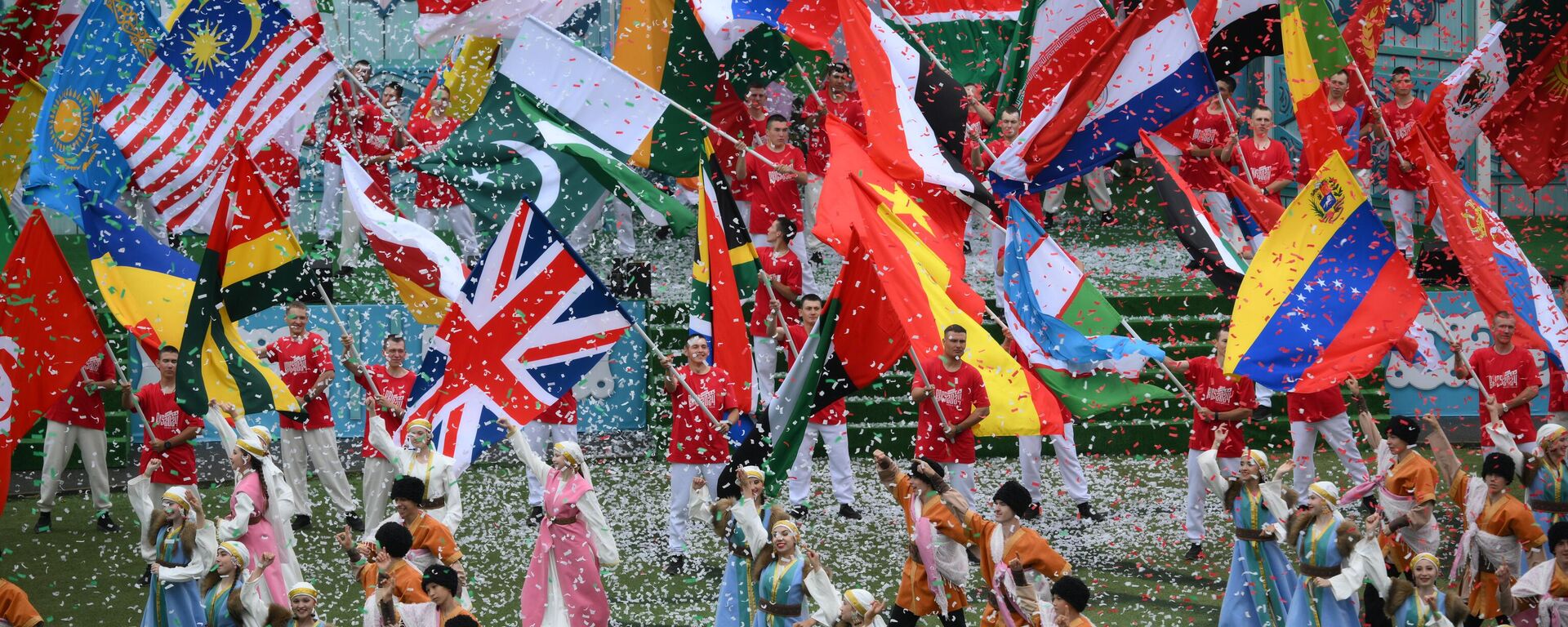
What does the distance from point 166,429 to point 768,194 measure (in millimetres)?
5538

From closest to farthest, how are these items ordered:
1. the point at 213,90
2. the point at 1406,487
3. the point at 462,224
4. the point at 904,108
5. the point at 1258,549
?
the point at 1258,549
the point at 1406,487
the point at 904,108
the point at 213,90
the point at 462,224

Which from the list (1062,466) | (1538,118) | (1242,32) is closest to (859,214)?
(1062,466)

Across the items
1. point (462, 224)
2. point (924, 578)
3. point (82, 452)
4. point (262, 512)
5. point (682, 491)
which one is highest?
point (262, 512)

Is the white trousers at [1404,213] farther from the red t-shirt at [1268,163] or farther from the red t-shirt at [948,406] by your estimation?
the red t-shirt at [948,406]

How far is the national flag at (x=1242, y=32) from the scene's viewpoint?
1320 centimetres

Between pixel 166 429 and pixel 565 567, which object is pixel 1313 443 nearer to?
pixel 565 567

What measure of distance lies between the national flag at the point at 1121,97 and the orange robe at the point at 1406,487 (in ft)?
9.29

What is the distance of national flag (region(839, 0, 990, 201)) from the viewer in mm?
12086

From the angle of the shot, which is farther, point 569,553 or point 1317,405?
point 1317,405

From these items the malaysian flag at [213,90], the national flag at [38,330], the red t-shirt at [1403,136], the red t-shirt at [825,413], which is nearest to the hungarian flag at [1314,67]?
the red t-shirt at [1403,136]

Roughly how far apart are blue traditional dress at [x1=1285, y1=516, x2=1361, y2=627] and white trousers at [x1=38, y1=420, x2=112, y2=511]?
9.25 meters

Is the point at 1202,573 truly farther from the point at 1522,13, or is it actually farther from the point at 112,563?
the point at 112,563

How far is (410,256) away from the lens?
39.3ft

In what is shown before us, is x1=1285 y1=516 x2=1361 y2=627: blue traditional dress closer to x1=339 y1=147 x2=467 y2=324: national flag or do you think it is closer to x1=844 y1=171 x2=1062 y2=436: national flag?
x1=844 y1=171 x2=1062 y2=436: national flag
